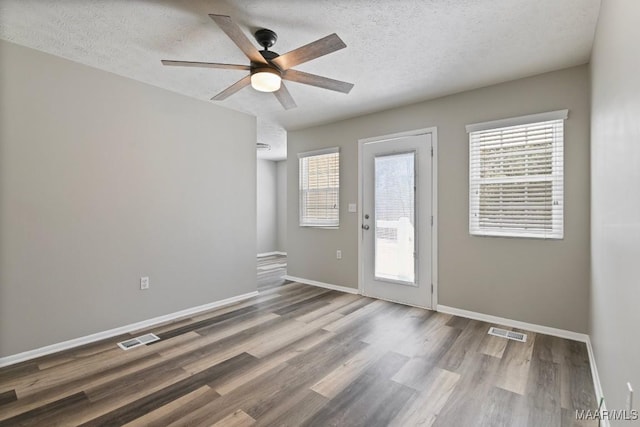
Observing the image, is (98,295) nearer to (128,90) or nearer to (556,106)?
→ (128,90)

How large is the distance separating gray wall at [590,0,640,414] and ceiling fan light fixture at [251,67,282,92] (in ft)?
6.40

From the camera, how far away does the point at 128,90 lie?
302 centimetres

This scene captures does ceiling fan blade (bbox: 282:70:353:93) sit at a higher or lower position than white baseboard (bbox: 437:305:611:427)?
higher

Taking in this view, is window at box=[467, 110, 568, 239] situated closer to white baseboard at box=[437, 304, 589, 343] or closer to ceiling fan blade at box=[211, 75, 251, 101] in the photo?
white baseboard at box=[437, 304, 589, 343]

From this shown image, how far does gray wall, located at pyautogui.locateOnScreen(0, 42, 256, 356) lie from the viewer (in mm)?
2402

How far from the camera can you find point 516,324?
3.03 meters

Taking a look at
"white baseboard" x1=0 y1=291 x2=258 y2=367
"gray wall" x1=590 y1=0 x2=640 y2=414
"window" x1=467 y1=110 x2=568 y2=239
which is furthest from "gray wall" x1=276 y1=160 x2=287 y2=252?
"gray wall" x1=590 y1=0 x2=640 y2=414

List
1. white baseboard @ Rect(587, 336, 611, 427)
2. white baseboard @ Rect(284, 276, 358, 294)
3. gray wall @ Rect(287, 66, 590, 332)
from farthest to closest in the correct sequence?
white baseboard @ Rect(284, 276, 358, 294), gray wall @ Rect(287, 66, 590, 332), white baseboard @ Rect(587, 336, 611, 427)

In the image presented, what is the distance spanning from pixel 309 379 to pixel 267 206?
6.18m

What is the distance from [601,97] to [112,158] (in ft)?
13.2

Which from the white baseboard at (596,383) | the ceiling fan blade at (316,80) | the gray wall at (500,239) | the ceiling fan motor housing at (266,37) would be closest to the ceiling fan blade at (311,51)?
the ceiling fan blade at (316,80)

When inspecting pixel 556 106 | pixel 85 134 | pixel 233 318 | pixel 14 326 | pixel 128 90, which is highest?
pixel 128 90

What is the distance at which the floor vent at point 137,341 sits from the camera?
2.66 m

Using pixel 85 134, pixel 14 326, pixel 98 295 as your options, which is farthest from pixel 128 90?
pixel 14 326
